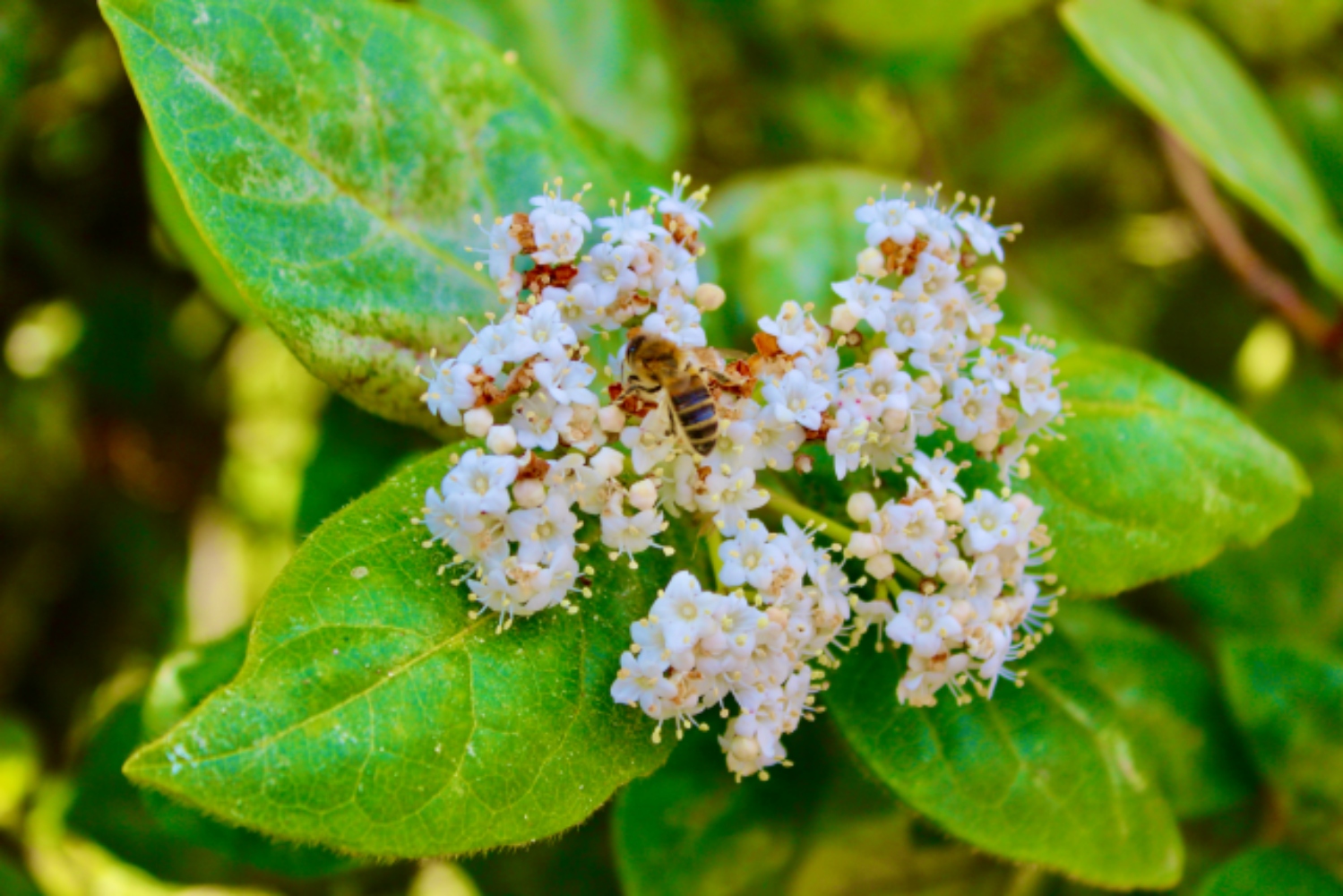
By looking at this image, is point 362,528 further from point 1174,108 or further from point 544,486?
point 1174,108

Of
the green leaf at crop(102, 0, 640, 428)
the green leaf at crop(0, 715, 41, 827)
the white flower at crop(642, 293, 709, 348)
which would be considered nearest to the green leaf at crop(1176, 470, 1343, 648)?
the white flower at crop(642, 293, 709, 348)

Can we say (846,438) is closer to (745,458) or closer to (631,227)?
(745,458)

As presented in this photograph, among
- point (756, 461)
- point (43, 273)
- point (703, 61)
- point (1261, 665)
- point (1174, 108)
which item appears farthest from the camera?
point (703, 61)

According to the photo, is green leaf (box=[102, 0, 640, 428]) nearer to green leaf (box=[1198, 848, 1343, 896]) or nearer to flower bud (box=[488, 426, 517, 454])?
flower bud (box=[488, 426, 517, 454])

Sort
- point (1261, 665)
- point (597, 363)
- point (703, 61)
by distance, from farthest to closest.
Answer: point (703, 61)
point (1261, 665)
point (597, 363)

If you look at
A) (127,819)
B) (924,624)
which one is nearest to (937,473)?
(924,624)

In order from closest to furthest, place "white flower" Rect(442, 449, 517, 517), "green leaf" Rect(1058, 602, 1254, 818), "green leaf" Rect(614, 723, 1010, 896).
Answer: "white flower" Rect(442, 449, 517, 517), "green leaf" Rect(614, 723, 1010, 896), "green leaf" Rect(1058, 602, 1254, 818)

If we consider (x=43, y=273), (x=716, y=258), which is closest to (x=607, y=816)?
(x=716, y=258)
